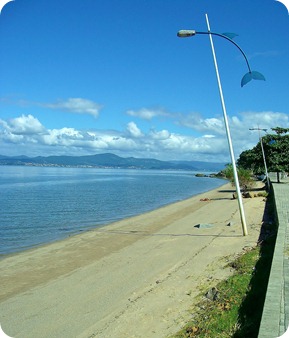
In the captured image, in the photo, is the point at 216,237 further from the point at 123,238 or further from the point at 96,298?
the point at 96,298

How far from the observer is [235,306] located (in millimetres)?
6434

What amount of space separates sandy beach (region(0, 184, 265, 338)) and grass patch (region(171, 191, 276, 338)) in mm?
421

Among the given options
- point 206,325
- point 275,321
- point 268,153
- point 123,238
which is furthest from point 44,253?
point 268,153

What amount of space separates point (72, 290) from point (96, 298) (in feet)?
3.93

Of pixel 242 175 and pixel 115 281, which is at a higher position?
pixel 242 175

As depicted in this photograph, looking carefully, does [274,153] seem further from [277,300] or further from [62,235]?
[277,300]

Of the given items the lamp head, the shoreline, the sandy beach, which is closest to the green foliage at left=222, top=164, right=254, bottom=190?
the shoreline

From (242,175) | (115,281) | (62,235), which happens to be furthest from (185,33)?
(242,175)

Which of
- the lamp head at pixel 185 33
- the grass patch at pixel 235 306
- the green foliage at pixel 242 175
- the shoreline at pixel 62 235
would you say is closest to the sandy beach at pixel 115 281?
the grass patch at pixel 235 306

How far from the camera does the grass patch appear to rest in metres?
5.59

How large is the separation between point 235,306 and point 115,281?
4508 millimetres

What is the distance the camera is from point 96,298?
350 inches

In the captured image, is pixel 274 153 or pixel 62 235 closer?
pixel 62 235

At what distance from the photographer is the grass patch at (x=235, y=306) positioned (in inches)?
220
